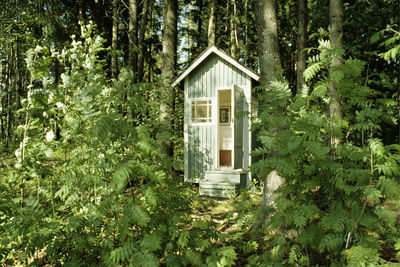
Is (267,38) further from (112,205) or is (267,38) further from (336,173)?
(112,205)

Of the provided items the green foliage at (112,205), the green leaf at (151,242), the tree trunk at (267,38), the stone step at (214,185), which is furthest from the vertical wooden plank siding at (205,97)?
the green leaf at (151,242)

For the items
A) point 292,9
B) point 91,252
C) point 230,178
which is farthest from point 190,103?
point 292,9

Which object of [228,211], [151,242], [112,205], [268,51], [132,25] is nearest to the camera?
[151,242]

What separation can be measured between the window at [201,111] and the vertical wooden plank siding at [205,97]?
0.14 m

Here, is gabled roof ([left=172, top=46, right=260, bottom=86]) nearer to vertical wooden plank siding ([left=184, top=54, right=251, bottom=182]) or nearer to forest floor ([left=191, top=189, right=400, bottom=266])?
vertical wooden plank siding ([left=184, top=54, right=251, bottom=182])

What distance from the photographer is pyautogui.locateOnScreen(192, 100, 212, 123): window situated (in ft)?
28.4

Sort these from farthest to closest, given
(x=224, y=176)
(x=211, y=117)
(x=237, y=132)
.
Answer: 1. (x=211, y=117)
2. (x=237, y=132)
3. (x=224, y=176)

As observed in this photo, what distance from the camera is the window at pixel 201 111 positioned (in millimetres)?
8664

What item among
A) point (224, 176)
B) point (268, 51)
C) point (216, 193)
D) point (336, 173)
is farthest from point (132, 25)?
point (336, 173)

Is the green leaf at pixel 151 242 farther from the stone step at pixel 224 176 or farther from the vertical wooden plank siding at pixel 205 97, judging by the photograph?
the vertical wooden plank siding at pixel 205 97

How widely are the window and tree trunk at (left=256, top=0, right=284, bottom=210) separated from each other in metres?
4.58

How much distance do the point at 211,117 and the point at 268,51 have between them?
4.66 m

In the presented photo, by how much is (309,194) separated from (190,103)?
253 inches

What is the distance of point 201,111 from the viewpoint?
28.9 feet
